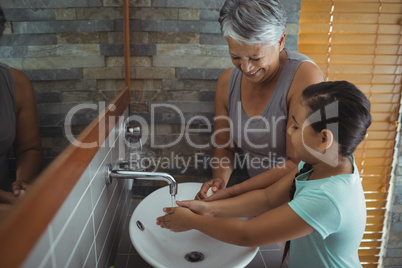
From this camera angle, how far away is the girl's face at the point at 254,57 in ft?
4.46

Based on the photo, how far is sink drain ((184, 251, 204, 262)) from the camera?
126 cm

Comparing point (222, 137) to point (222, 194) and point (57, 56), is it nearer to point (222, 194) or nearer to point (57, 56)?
point (222, 194)

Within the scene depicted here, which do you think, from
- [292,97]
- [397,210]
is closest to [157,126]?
[292,97]

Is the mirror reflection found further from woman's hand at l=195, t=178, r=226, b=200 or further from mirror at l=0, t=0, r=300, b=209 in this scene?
woman's hand at l=195, t=178, r=226, b=200

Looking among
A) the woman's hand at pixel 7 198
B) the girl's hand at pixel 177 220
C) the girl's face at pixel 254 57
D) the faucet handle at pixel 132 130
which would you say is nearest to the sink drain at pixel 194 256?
the girl's hand at pixel 177 220

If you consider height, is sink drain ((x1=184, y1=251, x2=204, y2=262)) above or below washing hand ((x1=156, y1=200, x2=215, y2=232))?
below

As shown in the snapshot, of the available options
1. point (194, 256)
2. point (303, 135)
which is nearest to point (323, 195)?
point (303, 135)

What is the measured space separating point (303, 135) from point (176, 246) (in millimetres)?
658

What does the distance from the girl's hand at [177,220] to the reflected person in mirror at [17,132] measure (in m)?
0.70

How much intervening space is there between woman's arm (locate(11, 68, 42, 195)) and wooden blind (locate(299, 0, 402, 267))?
177 centimetres

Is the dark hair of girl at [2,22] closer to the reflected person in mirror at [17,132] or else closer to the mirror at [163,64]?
the reflected person in mirror at [17,132]

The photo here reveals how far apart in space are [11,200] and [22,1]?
0.34m

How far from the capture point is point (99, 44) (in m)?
1.38

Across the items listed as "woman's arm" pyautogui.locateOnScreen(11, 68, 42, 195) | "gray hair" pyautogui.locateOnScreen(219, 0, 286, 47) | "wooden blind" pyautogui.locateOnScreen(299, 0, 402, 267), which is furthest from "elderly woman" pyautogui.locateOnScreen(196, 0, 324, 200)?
"woman's arm" pyautogui.locateOnScreen(11, 68, 42, 195)
